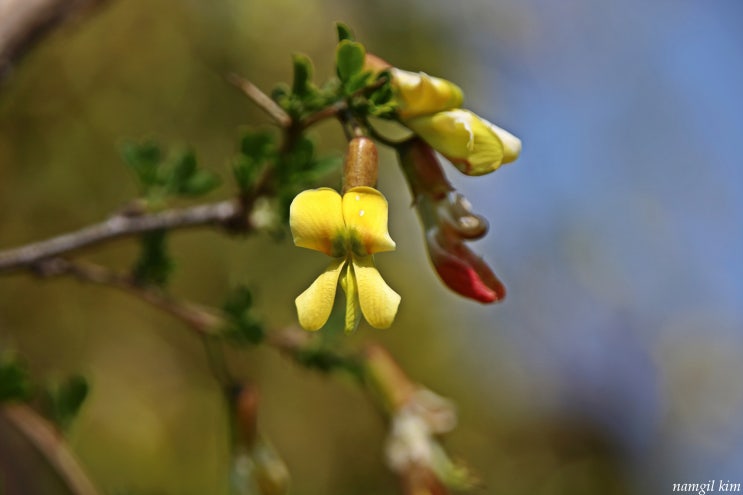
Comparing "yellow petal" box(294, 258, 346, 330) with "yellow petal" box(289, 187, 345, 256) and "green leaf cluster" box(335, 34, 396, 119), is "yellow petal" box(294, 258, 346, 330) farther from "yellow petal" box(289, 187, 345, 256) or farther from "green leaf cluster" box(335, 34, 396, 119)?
"green leaf cluster" box(335, 34, 396, 119)

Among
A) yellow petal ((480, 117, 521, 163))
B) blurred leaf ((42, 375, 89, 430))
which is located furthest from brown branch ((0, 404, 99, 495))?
yellow petal ((480, 117, 521, 163))

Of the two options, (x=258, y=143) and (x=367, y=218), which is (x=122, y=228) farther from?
(x=367, y=218)

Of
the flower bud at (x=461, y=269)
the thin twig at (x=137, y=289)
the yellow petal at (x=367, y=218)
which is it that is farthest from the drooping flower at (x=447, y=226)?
the thin twig at (x=137, y=289)

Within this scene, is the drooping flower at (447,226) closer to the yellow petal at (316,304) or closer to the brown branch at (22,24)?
the yellow petal at (316,304)

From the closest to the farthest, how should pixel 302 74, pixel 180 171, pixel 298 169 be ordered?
pixel 302 74, pixel 298 169, pixel 180 171

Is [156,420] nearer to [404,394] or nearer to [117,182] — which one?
[117,182]

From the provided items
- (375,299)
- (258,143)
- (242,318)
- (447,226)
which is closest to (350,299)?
(375,299)

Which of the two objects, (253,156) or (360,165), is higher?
(253,156)
